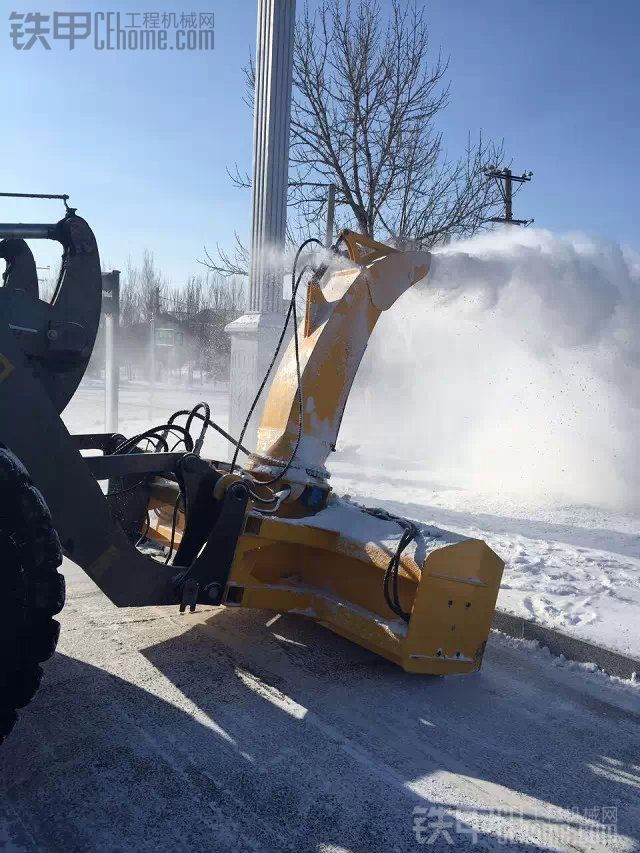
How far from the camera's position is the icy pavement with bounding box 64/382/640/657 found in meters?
4.48

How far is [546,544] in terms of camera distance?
627 cm

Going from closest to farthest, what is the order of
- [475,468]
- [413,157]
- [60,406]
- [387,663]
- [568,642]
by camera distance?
[60,406], [387,663], [568,642], [475,468], [413,157]

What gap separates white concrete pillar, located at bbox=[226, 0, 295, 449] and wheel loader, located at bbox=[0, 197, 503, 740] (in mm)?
4093

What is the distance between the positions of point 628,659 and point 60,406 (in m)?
3.31

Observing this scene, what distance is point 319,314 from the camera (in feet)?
14.3

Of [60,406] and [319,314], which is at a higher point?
[319,314]

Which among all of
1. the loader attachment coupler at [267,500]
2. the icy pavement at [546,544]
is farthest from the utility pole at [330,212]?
the loader attachment coupler at [267,500]

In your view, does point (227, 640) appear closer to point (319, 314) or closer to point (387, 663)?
point (387, 663)

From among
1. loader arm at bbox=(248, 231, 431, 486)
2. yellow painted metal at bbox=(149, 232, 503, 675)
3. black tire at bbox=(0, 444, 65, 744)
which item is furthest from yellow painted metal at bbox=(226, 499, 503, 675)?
black tire at bbox=(0, 444, 65, 744)

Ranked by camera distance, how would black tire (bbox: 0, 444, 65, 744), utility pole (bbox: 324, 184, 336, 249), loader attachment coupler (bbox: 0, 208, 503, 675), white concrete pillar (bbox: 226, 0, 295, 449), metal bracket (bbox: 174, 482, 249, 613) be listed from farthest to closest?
utility pole (bbox: 324, 184, 336, 249) → white concrete pillar (bbox: 226, 0, 295, 449) → metal bracket (bbox: 174, 482, 249, 613) → loader attachment coupler (bbox: 0, 208, 503, 675) → black tire (bbox: 0, 444, 65, 744)

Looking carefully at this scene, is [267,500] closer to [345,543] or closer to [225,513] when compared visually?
[225,513]

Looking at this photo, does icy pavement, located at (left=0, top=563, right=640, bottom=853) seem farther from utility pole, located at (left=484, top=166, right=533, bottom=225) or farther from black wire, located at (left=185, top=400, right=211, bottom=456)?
utility pole, located at (left=484, top=166, right=533, bottom=225)

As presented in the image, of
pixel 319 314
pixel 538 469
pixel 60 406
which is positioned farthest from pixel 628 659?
pixel 538 469

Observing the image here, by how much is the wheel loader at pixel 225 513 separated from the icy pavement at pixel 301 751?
0.95ft
